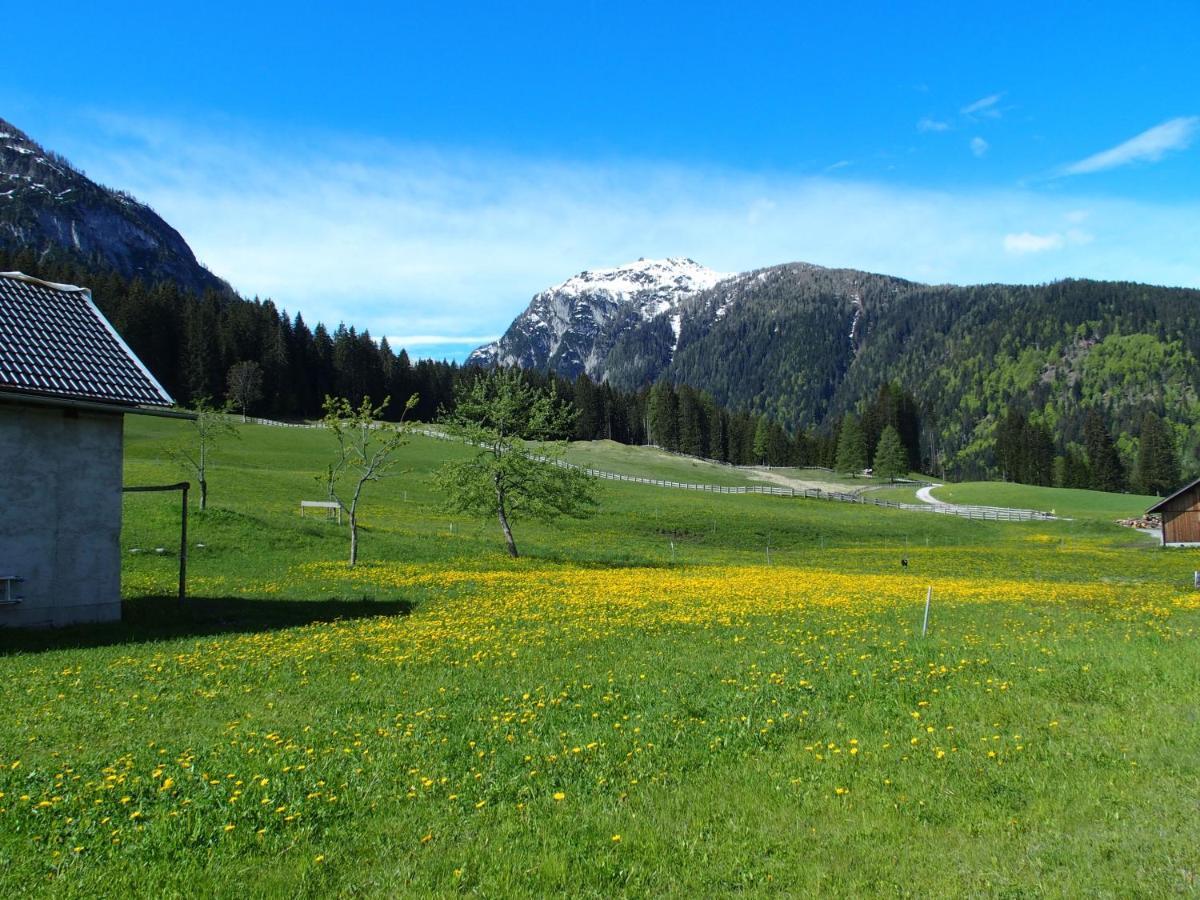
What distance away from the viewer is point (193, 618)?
2138cm

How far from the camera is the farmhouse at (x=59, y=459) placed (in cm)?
1869

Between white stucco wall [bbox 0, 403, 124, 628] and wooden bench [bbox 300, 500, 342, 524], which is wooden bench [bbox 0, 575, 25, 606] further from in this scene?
wooden bench [bbox 300, 500, 342, 524]

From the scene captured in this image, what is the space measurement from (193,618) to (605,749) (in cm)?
1682

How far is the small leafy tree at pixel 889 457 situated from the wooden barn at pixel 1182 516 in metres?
79.6

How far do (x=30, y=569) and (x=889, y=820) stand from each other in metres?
20.8

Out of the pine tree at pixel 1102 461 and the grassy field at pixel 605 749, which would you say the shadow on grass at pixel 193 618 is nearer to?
the grassy field at pixel 605 749

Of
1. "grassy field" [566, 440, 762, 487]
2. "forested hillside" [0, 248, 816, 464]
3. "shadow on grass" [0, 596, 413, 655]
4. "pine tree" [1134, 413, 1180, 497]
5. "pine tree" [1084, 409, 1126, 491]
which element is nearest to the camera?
"shadow on grass" [0, 596, 413, 655]

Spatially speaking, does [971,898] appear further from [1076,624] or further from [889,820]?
[1076,624]

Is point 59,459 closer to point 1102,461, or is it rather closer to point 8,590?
point 8,590

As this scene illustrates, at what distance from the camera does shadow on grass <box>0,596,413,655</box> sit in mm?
18031

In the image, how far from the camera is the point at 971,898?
234 inches

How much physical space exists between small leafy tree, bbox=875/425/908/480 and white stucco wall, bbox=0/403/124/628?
145m

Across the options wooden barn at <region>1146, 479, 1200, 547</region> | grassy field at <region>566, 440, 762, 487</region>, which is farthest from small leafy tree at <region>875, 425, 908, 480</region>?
wooden barn at <region>1146, 479, 1200, 547</region>

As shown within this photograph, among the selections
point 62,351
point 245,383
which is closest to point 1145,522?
point 62,351
